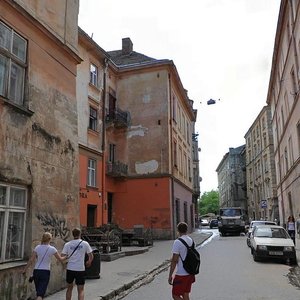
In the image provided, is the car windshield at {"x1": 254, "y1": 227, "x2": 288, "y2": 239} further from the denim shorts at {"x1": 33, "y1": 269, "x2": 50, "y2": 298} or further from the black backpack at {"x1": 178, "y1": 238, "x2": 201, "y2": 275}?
the denim shorts at {"x1": 33, "y1": 269, "x2": 50, "y2": 298}

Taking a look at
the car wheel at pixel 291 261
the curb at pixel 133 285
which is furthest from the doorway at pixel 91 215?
the car wheel at pixel 291 261

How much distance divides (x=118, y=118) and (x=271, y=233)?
16.8 metres

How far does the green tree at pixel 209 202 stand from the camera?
130m

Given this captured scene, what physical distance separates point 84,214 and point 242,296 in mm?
15404

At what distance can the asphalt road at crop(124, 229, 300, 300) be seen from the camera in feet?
29.3

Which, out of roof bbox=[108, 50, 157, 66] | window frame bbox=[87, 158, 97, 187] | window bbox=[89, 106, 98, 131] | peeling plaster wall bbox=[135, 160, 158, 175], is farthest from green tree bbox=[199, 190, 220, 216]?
window frame bbox=[87, 158, 97, 187]

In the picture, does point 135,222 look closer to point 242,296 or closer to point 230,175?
point 242,296

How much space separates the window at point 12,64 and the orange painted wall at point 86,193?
14040mm

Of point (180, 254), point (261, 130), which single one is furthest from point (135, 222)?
point (261, 130)

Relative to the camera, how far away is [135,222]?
29.5 m

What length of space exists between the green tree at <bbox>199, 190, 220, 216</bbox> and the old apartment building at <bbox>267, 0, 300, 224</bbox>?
3716 inches

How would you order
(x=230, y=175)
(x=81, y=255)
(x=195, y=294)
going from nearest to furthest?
(x=81, y=255)
(x=195, y=294)
(x=230, y=175)

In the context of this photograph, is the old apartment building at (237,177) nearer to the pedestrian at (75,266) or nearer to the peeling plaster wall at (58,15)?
the peeling plaster wall at (58,15)

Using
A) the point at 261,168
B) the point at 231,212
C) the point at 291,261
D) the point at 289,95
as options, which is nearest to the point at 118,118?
the point at 289,95
